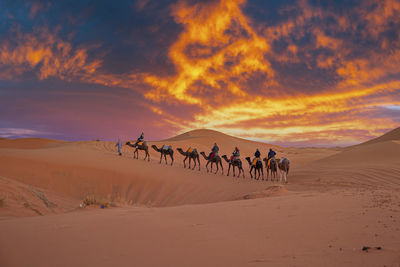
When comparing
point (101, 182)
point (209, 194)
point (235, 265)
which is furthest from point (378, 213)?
point (101, 182)

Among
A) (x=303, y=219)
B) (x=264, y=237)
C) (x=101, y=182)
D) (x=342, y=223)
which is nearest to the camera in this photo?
(x=264, y=237)

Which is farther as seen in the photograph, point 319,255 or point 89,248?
point 89,248

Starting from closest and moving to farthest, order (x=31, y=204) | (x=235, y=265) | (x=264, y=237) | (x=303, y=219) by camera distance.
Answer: (x=235, y=265), (x=264, y=237), (x=303, y=219), (x=31, y=204)

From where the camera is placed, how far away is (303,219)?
5.35 meters

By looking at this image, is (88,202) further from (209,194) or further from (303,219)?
(209,194)

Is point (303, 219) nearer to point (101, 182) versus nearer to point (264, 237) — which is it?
point (264, 237)

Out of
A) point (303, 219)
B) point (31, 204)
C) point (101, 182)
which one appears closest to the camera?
point (303, 219)

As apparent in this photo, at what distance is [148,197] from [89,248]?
1380cm

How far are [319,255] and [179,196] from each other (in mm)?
14493

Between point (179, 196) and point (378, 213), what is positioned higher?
point (378, 213)

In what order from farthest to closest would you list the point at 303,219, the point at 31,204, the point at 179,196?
the point at 179,196, the point at 31,204, the point at 303,219

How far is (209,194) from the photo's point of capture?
57.4 feet

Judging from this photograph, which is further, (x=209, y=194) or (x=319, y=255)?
(x=209, y=194)

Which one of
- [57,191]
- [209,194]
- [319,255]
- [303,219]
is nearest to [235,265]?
[319,255]
